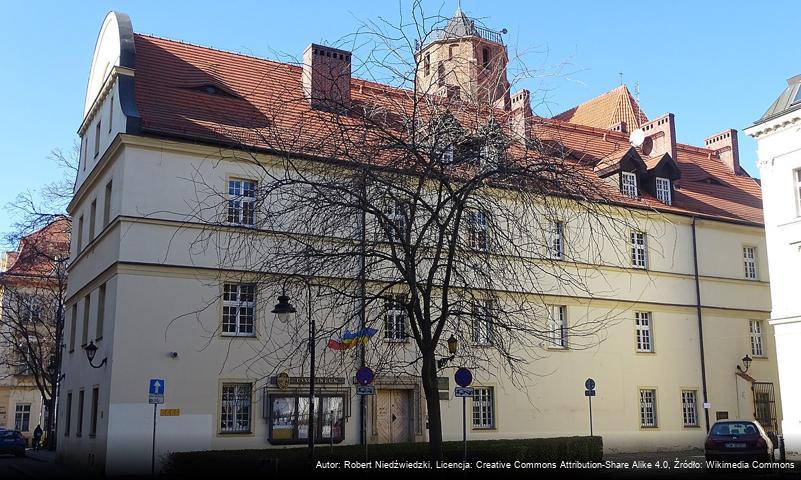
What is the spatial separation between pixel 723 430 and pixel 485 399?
836cm

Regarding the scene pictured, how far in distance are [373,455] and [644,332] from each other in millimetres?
16469

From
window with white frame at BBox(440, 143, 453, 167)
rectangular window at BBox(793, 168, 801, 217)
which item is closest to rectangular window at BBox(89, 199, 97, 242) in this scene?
window with white frame at BBox(440, 143, 453, 167)

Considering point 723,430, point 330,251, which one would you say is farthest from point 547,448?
point 330,251

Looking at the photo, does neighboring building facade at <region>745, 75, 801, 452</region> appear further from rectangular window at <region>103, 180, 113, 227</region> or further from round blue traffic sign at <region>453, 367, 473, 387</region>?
rectangular window at <region>103, 180, 113, 227</region>

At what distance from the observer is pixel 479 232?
1631 centimetres

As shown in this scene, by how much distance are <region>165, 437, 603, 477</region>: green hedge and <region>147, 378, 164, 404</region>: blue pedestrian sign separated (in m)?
1.65

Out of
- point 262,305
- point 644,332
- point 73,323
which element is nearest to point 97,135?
point 73,323

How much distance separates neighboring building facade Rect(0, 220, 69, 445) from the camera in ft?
142

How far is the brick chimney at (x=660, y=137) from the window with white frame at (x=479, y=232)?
2401cm

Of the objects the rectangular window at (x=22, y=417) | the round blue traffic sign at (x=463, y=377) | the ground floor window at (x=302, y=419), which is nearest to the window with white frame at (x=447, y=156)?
the round blue traffic sign at (x=463, y=377)

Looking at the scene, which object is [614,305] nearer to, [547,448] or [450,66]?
[547,448]

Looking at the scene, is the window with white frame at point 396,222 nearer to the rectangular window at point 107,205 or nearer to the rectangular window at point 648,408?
the rectangular window at point 107,205

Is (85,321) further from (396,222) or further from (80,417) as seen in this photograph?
(396,222)

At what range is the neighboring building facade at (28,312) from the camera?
43.3 meters
